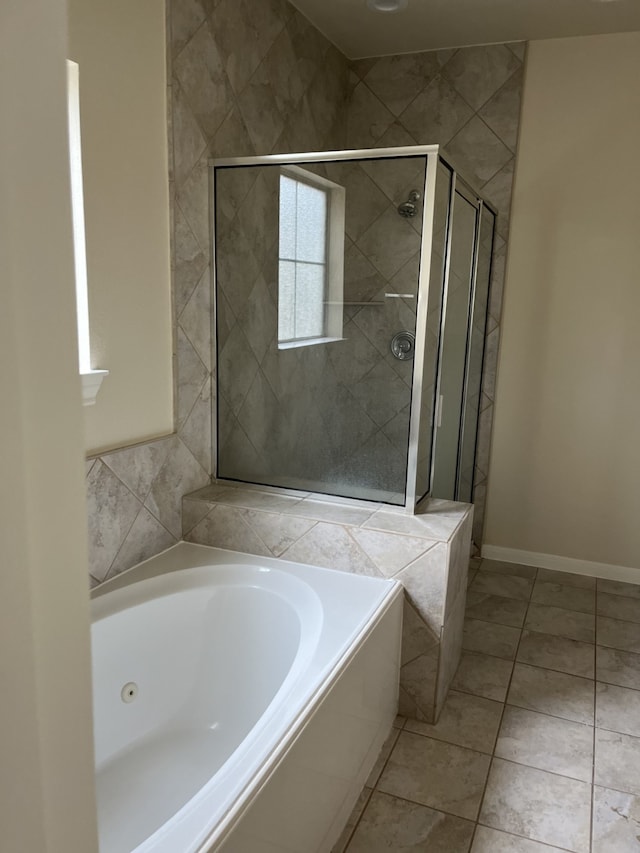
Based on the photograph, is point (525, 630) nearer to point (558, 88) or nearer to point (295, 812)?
point (295, 812)

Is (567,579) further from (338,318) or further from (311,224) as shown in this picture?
(311,224)

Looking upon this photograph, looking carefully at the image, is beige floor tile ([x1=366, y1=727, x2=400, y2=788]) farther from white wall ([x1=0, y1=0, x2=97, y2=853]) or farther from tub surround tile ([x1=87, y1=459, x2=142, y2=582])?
white wall ([x1=0, y1=0, x2=97, y2=853])

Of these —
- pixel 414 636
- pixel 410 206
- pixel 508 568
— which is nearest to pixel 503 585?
pixel 508 568

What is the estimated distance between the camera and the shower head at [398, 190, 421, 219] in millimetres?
2098

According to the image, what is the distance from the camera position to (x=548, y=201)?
3.14 metres

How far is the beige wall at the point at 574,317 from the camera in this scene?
3.01m

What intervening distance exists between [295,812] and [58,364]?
130 cm

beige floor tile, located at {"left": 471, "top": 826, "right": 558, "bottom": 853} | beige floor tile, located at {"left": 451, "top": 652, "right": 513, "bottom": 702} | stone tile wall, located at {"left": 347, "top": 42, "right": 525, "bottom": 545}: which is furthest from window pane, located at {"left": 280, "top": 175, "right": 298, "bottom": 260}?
beige floor tile, located at {"left": 471, "top": 826, "right": 558, "bottom": 853}

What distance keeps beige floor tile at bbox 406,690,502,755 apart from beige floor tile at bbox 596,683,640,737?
1.13 feet

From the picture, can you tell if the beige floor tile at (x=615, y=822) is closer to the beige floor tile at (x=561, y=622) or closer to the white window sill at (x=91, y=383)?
the beige floor tile at (x=561, y=622)

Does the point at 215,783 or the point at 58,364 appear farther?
the point at 215,783

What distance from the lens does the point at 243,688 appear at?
1.98 metres

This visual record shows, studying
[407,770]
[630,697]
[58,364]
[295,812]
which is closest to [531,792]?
[407,770]

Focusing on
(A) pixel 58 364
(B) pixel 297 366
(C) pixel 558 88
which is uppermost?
(C) pixel 558 88
